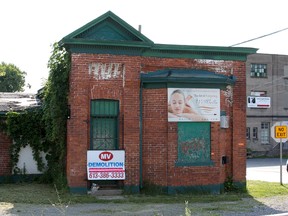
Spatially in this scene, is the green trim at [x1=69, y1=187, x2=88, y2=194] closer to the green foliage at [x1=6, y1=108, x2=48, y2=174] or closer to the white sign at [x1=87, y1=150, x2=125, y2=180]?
the white sign at [x1=87, y1=150, x2=125, y2=180]

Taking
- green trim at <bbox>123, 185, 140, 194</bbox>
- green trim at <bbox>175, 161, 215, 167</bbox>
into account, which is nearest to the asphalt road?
green trim at <bbox>175, 161, 215, 167</bbox>

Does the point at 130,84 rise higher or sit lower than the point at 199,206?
higher

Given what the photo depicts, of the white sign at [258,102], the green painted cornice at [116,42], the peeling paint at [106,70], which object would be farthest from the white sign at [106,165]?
the white sign at [258,102]

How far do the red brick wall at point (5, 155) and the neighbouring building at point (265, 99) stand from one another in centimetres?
2966

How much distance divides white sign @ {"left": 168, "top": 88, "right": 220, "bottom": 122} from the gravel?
3205 millimetres

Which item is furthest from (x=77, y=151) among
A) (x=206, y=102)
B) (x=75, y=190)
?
(x=206, y=102)

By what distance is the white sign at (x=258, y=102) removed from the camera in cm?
4280

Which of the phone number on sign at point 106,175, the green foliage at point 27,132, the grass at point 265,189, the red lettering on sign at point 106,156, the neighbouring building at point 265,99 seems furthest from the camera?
the neighbouring building at point 265,99

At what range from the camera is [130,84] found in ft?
49.1

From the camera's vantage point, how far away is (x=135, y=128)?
1491cm

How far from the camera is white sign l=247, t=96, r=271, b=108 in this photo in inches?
1685

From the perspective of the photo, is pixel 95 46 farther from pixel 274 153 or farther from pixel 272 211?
pixel 274 153

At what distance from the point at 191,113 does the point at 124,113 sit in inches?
91.3

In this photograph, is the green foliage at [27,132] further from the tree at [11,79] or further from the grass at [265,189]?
the tree at [11,79]
